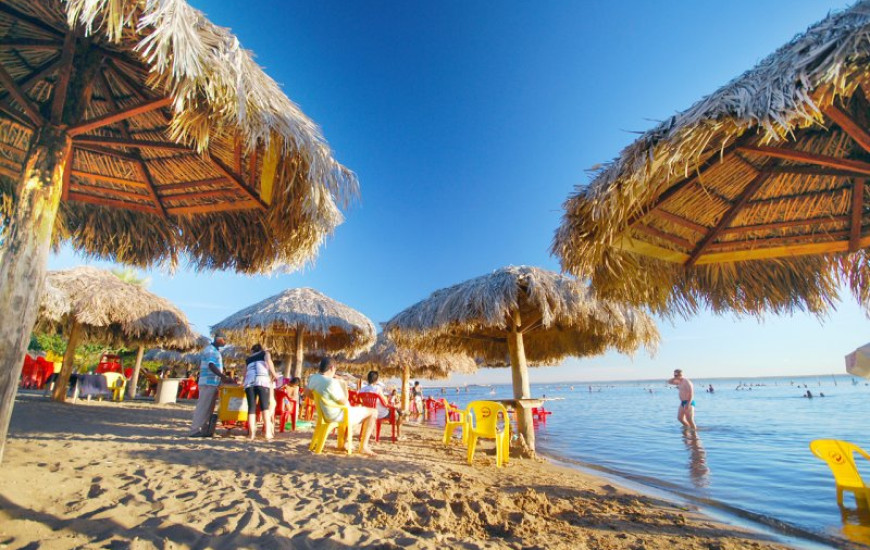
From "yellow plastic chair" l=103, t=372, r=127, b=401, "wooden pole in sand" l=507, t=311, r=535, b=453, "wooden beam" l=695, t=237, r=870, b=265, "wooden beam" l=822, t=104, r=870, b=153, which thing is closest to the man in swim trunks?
"wooden pole in sand" l=507, t=311, r=535, b=453

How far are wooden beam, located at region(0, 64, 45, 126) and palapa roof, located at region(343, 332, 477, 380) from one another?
9.66m

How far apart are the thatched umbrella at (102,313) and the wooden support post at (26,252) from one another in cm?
737

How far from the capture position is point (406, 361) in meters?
12.7

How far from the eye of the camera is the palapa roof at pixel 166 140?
8.42 feet

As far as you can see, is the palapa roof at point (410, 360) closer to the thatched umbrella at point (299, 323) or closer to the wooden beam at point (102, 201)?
the thatched umbrella at point (299, 323)

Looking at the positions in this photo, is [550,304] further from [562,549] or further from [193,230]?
[193,230]

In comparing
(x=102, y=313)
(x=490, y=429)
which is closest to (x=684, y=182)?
(x=490, y=429)

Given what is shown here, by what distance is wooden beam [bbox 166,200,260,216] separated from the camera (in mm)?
3898

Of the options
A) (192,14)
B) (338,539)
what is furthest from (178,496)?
(192,14)

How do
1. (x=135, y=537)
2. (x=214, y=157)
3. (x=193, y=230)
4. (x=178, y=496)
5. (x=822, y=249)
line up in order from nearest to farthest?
(x=135, y=537)
(x=178, y=496)
(x=822, y=249)
(x=214, y=157)
(x=193, y=230)

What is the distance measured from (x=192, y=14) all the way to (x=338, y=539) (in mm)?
3343

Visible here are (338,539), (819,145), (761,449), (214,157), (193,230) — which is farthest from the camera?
(761,449)

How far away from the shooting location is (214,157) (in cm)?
365

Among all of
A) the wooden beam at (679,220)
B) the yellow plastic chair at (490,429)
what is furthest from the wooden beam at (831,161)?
the yellow plastic chair at (490,429)
